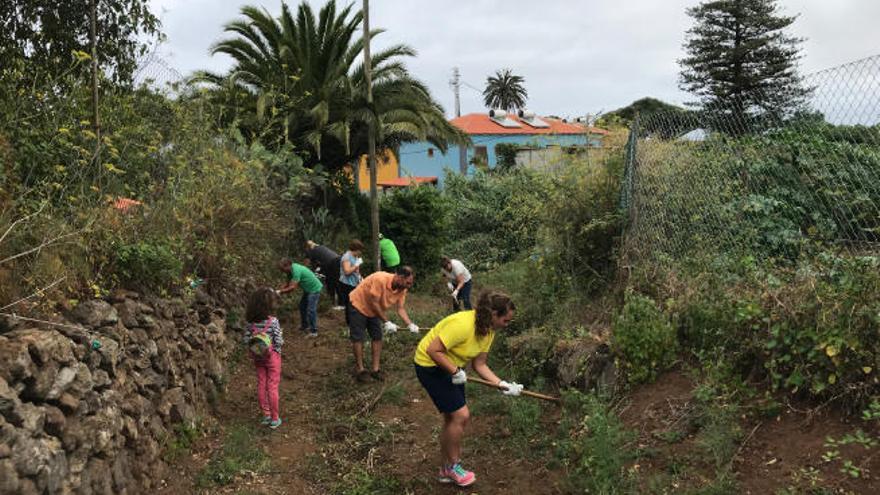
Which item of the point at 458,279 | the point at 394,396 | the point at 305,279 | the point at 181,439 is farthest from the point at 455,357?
the point at 458,279

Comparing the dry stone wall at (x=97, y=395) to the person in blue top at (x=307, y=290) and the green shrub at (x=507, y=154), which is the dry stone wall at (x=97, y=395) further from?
the green shrub at (x=507, y=154)

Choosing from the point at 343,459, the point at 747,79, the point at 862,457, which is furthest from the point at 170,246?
the point at 747,79

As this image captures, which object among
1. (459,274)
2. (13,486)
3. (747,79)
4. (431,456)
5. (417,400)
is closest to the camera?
(13,486)

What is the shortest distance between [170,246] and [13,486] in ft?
10.2

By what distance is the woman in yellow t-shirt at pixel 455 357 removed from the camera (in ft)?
16.3

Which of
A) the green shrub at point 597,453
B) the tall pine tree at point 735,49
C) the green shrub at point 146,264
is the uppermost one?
the tall pine tree at point 735,49

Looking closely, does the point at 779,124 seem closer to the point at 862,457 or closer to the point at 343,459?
the point at 862,457

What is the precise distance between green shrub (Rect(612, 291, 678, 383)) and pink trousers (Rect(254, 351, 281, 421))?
3.12 meters

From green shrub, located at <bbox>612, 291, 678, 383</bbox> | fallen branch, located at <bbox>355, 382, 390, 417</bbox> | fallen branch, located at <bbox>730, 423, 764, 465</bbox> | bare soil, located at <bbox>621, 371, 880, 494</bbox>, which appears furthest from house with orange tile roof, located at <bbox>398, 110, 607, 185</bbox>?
fallen branch, located at <bbox>730, 423, 764, 465</bbox>

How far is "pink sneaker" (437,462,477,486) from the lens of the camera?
17.0 feet

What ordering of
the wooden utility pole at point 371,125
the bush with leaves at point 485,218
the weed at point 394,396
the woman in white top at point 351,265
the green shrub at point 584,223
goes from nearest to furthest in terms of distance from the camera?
the weed at point 394,396, the green shrub at point 584,223, the woman in white top at point 351,265, the wooden utility pole at point 371,125, the bush with leaves at point 485,218

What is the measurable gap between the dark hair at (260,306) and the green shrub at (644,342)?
10.3ft

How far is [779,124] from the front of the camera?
19.3 feet

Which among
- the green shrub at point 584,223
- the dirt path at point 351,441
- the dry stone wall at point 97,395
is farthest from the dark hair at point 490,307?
the green shrub at point 584,223
